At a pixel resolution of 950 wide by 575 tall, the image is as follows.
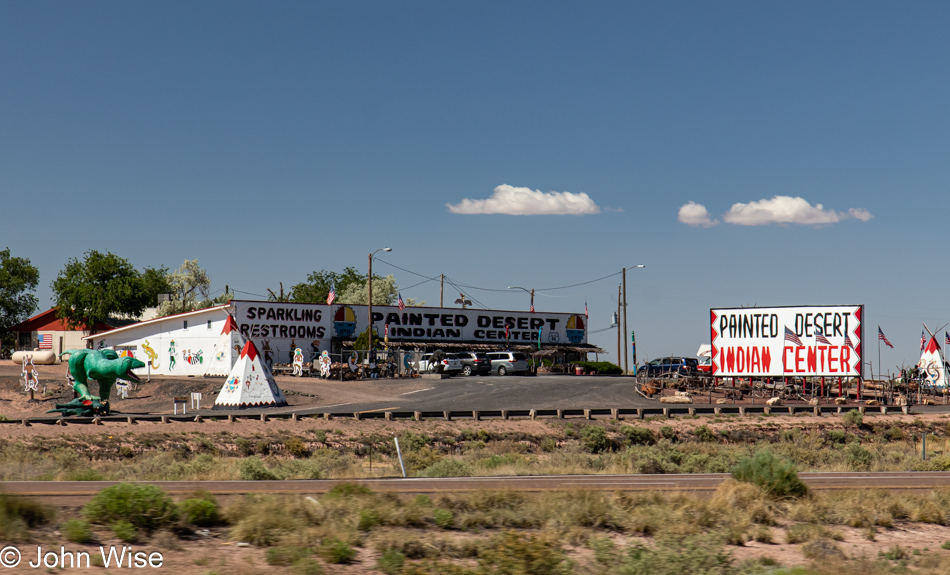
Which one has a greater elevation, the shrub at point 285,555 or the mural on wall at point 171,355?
the mural on wall at point 171,355

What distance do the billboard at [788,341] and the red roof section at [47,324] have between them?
65984mm

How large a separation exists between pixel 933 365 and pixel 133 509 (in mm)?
56221

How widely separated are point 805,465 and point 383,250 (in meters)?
31.7

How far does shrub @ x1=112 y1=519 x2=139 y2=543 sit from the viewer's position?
10.9m

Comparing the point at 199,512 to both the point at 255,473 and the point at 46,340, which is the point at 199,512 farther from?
the point at 46,340

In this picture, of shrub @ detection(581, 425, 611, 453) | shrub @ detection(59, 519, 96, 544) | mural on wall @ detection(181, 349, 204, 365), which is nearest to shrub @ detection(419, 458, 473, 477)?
shrub @ detection(581, 425, 611, 453)

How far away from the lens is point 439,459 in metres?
27.9

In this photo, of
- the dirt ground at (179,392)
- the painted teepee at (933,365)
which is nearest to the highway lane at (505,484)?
the dirt ground at (179,392)

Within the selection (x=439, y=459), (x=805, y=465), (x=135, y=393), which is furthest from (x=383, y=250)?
(x=805, y=465)

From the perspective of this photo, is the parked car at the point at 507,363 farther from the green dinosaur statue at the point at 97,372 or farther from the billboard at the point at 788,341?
the green dinosaur statue at the point at 97,372

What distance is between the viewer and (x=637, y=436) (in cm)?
3372

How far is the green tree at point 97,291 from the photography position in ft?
286

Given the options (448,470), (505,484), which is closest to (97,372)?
(448,470)

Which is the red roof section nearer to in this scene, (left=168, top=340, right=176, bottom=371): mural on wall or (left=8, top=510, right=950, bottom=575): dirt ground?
(left=168, top=340, right=176, bottom=371): mural on wall
